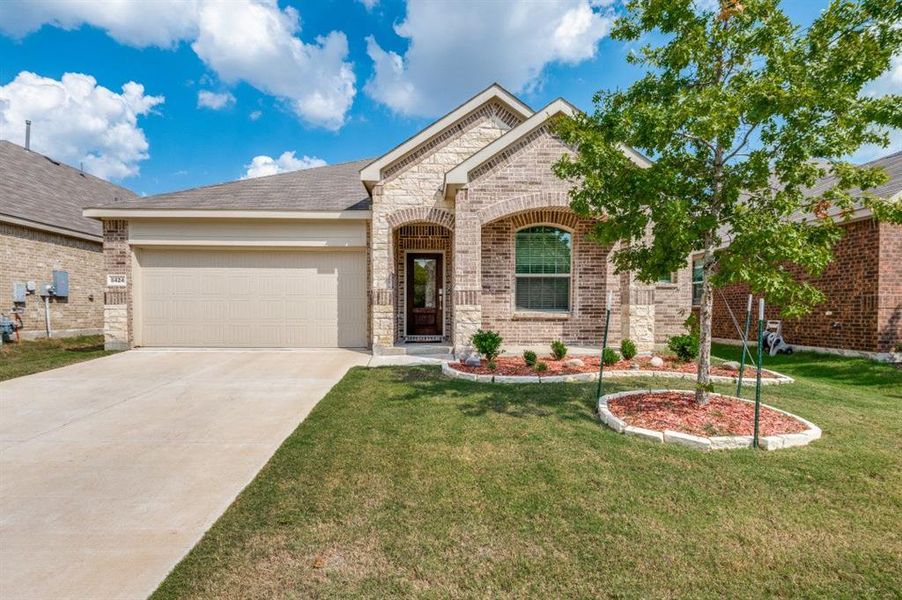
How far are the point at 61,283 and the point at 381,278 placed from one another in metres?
10.9

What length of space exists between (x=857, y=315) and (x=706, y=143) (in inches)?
312

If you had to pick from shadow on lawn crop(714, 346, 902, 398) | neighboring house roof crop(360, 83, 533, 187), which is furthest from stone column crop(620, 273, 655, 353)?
neighboring house roof crop(360, 83, 533, 187)

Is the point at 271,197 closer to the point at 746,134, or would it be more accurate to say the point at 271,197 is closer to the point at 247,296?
the point at 247,296

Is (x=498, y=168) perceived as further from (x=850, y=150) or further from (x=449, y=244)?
(x=850, y=150)

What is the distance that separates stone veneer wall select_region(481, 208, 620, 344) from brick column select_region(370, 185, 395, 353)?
2158 millimetres

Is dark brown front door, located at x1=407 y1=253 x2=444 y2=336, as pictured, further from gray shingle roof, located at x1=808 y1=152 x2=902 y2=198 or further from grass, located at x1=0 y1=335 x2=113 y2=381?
gray shingle roof, located at x1=808 y1=152 x2=902 y2=198

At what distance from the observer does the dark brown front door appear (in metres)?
11.4

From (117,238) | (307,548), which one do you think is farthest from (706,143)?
(117,238)

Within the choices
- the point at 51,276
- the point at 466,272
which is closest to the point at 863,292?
the point at 466,272

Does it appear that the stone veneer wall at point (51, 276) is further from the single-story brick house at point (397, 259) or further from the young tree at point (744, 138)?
the young tree at point (744, 138)

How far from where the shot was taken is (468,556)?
262cm

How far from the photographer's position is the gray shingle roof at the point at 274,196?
34.5 ft

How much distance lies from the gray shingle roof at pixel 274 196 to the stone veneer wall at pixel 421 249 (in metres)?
1.28

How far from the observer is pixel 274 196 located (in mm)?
11352
